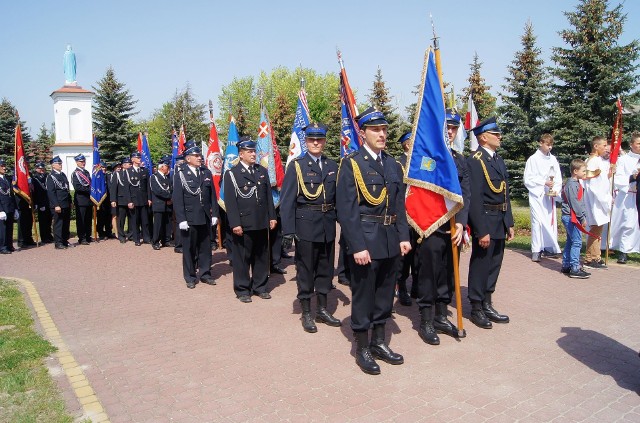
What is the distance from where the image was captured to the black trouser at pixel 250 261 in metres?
7.07

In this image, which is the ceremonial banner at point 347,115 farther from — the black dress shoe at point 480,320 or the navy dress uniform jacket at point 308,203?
the black dress shoe at point 480,320

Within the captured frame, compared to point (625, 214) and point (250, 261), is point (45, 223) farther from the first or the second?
point (625, 214)

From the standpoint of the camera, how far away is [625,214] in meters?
9.26

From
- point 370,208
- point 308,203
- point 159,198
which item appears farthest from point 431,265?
point 159,198

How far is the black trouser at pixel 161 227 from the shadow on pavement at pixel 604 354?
906 cm

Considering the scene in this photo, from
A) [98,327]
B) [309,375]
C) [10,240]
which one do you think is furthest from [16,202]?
[309,375]

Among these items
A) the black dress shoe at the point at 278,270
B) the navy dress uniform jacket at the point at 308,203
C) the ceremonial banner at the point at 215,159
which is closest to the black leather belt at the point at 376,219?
the navy dress uniform jacket at the point at 308,203

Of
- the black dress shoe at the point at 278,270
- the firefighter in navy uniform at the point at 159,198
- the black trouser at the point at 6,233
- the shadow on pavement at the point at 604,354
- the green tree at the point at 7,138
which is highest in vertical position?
the green tree at the point at 7,138

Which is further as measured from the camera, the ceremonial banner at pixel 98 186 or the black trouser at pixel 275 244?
the ceremonial banner at pixel 98 186

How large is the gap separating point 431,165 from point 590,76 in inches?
684

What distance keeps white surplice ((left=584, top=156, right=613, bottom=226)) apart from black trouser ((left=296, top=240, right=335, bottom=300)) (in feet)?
16.6

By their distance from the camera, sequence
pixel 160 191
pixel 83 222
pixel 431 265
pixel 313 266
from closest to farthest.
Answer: pixel 431 265
pixel 313 266
pixel 160 191
pixel 83 222

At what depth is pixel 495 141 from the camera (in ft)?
19.0

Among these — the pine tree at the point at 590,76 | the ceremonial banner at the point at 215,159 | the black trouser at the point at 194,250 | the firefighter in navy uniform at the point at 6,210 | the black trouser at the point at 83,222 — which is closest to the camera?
the black trouser at the point at 194,250
